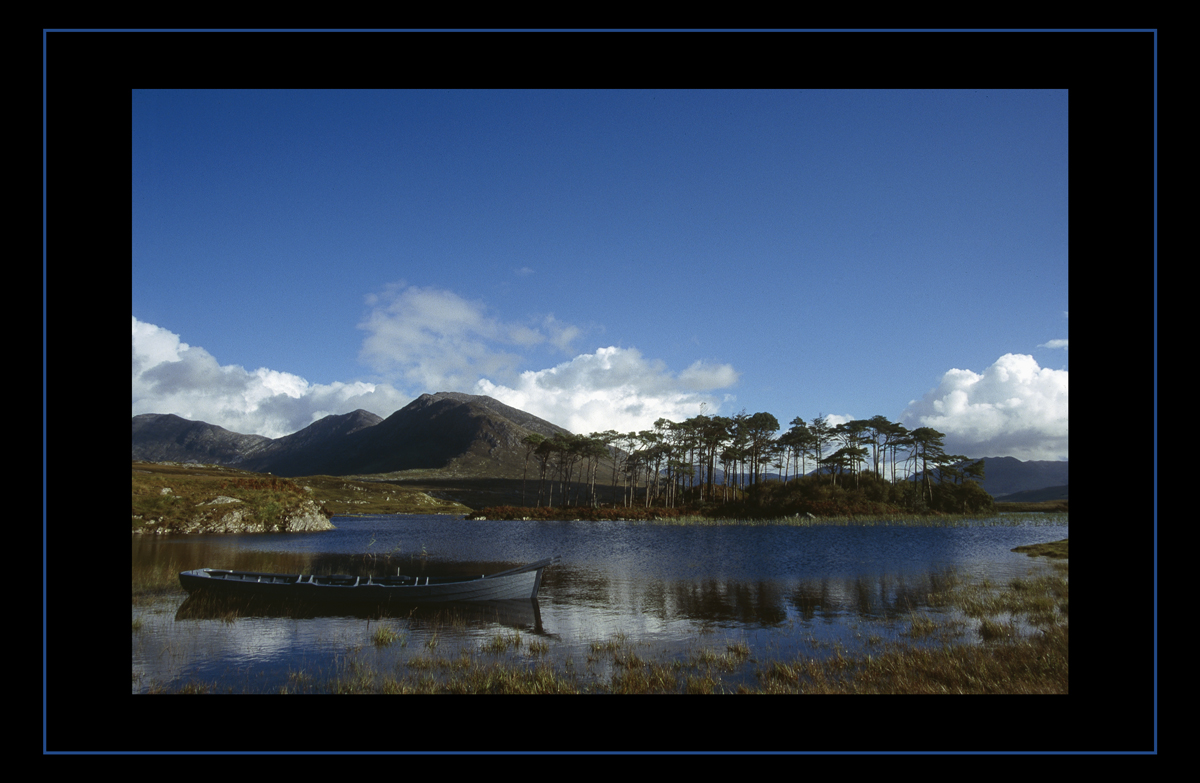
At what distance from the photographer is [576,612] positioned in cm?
1741

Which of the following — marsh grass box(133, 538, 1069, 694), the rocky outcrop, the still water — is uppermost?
marsh grass box(133, 538, 1069, 694)

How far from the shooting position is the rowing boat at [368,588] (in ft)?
58.1

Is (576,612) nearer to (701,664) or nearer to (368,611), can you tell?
(368,611)

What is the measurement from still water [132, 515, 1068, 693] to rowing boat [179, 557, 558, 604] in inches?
22.4

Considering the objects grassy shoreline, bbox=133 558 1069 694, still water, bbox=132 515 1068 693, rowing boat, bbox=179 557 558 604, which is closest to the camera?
grassy shoreline, bbox=133 558 1069 694

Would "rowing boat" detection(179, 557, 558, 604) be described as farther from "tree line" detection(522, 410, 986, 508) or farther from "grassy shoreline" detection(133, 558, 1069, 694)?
"tree line" detection(522, 410, 986, 508)

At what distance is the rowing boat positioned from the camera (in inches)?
698

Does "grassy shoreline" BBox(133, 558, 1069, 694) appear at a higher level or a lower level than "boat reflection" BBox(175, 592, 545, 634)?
higher

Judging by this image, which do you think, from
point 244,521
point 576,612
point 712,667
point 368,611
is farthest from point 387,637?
point 244,521

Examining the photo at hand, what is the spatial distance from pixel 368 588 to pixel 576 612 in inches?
270

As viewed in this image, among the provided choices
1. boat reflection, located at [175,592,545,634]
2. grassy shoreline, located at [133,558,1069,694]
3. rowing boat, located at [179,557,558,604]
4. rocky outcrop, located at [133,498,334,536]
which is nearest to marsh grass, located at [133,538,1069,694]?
grassy shoreline, located at [133,558,1069,694]
